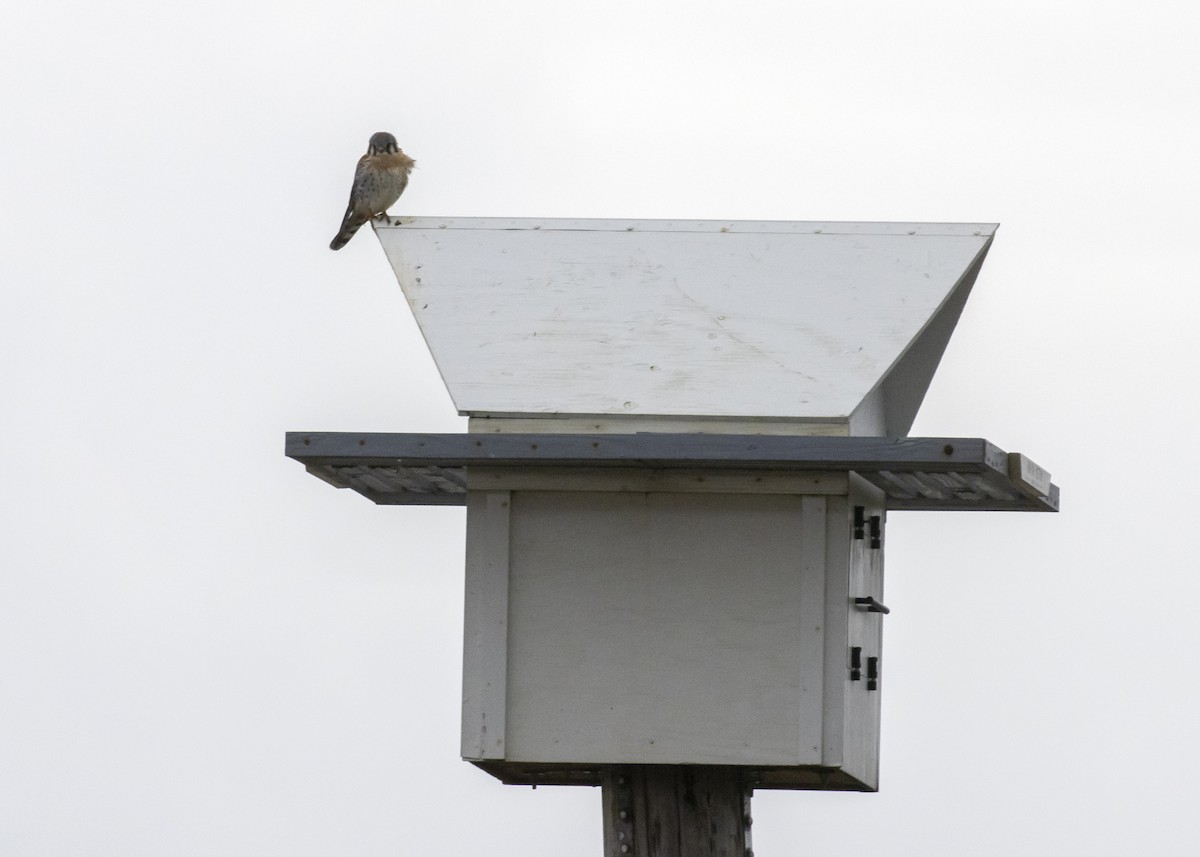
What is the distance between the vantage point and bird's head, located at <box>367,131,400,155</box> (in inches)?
378

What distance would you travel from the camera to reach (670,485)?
766 centimetres

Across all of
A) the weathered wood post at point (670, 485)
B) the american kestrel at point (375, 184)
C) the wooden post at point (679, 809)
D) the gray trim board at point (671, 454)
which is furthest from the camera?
the american kestrel at point (375, 184)

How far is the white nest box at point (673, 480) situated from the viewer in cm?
753

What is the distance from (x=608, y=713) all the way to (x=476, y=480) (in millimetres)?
834

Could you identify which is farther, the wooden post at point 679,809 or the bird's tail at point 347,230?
the bird's tail at point 347,230

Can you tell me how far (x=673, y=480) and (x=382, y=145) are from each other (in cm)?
261

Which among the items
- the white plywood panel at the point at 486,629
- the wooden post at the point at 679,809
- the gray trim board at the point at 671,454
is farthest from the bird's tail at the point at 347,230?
the wooden post at the point at 679,809

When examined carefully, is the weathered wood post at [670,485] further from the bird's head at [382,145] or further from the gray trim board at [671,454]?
the bird's head at [382,145]

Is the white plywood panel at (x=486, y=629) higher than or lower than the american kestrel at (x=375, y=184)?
lower

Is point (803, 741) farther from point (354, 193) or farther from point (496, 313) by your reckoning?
point (354, 193)

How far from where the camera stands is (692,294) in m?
7.80

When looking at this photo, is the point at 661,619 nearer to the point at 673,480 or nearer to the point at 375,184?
the point at 673,480

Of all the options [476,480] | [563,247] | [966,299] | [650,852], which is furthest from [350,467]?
[966,299]

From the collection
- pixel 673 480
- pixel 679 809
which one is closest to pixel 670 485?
pixel 673 480
